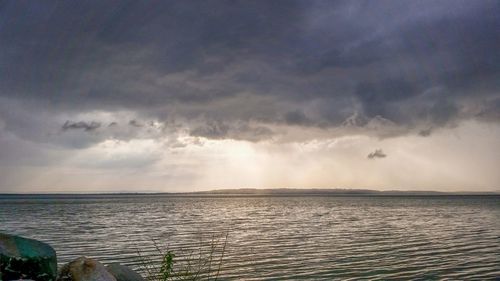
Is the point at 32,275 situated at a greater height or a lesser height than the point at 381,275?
greater

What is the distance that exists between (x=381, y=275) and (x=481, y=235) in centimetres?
2556

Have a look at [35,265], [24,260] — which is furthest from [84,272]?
[24,260]

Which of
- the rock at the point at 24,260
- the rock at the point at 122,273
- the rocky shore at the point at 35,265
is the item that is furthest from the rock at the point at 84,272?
the rock at the point at 122,273

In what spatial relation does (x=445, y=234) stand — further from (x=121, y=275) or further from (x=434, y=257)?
(x=121, y=275)

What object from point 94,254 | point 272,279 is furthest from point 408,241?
point 94,254

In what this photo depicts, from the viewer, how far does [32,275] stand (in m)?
12.5

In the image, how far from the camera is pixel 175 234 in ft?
148

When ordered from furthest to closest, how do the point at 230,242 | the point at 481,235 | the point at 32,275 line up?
the point at 481,235
the point at 230,242
the point at 32,275

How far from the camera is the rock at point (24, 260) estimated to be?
39.9 feet

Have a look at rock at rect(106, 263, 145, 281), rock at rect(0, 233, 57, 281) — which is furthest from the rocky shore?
rock at rect(106, 263, 145, 281)

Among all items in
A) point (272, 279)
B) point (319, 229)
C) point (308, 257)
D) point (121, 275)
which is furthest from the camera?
point (319, 229)

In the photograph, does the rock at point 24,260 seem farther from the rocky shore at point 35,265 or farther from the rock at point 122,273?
the rock at point 122,273

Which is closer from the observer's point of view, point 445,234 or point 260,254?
point 260,254

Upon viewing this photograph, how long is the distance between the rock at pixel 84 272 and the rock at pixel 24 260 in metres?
0.44
